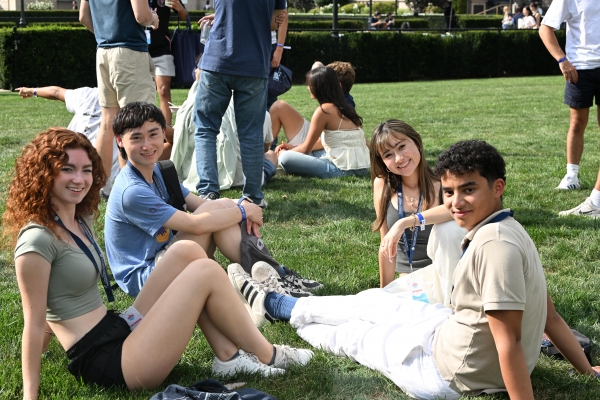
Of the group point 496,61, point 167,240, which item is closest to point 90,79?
point 496,61

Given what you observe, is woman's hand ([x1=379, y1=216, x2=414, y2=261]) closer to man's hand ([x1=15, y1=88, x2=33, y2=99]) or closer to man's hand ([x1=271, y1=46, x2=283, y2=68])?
man's hand ([x1=271, y1=46, x2=283, y2=68])

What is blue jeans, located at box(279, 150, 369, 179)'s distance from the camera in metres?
7.66

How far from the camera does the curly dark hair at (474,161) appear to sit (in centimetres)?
273

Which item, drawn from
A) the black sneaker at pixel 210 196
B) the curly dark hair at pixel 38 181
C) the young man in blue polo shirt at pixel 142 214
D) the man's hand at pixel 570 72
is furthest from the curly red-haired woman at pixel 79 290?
the man's hand at pixel 570 72

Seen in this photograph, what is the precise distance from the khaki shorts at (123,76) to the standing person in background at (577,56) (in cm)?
351

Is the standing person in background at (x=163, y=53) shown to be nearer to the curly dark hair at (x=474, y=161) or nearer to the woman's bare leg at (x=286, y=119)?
the woman's bare leg at (x=286, y=119)

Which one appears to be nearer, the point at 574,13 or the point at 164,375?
the point at 164,375

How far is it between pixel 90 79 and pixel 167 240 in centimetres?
1665

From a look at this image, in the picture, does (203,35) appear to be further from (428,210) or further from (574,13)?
(428,210)

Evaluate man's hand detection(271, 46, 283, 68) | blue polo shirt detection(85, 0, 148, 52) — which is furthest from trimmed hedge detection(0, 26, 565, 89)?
blue polo shirt detection(85, 0, 148, 52)

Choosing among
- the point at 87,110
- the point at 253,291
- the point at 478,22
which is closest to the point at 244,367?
the point at 253,291

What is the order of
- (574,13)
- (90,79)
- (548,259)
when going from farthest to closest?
(90,79), (574,13), (548,259)

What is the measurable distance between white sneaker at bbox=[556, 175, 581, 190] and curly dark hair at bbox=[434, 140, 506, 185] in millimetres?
4508

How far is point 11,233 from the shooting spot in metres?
3.06
